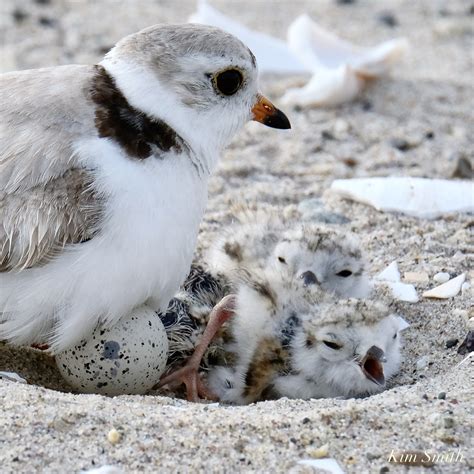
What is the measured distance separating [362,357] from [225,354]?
50cm

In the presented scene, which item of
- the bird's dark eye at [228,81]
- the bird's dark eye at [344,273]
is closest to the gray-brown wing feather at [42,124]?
the bird's dark eye at [228,81]

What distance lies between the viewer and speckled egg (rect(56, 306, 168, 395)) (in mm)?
3234

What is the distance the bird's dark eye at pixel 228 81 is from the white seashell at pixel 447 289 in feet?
3.17

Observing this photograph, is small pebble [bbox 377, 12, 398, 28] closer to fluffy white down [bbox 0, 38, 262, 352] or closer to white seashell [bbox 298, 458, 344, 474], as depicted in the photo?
fluffy white down [bbox 0, 38, 262, 352]

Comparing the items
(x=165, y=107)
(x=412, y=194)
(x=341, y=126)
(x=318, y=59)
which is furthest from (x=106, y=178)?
(x=318, y=59)

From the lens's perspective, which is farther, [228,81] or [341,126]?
[341,126]

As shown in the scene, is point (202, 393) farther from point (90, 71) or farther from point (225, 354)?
point (90, 71)

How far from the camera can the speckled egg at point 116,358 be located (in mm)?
3234

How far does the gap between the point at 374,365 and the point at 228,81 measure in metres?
0.97

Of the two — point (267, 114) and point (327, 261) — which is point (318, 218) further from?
point (267, 114)

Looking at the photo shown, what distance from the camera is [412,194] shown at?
444 centimetres

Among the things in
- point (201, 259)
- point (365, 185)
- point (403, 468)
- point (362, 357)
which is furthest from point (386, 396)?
point (365, 185)

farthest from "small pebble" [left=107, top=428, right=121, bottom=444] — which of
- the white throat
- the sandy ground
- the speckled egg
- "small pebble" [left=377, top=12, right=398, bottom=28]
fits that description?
"small pebble" [left=377, top=12, right=398, bottom=28]

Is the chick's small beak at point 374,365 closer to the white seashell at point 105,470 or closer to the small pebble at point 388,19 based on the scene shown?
the white seashell at point 105,470
